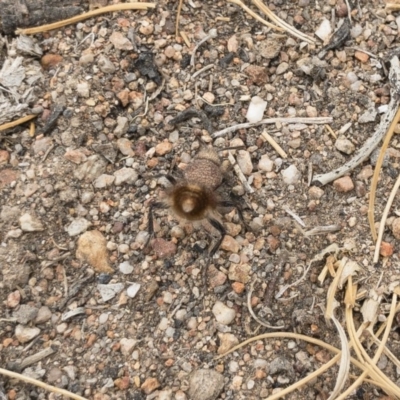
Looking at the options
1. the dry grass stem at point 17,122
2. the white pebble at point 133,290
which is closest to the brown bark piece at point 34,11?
the dry grass stem at point 17,122

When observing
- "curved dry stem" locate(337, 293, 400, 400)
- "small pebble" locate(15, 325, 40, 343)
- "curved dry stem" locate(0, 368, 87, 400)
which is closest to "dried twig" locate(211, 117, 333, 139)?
"curved dry stem" locate(337, 293, 400, 400)

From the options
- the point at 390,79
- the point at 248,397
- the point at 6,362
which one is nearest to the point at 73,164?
the point at 6,362

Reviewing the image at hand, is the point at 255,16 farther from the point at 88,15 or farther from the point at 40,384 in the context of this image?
the point at 40,384

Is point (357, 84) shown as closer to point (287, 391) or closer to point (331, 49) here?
point (331, 49)

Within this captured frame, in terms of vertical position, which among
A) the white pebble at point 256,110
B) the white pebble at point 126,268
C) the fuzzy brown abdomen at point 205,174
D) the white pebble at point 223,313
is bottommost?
the white pebble at point 223,313

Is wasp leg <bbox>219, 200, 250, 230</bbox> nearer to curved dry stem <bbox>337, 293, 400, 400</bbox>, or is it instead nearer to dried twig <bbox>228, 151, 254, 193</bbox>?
dried twig <bbox>228, 151, 254, 193</bbox>

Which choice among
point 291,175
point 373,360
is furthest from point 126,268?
point 373,360

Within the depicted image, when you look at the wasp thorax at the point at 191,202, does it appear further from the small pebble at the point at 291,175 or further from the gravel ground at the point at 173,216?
the small pebble at the point at 291,175
